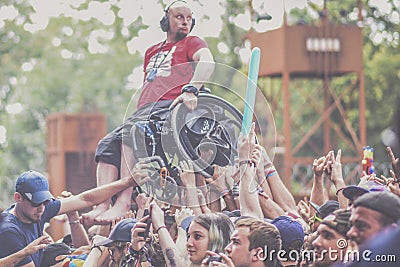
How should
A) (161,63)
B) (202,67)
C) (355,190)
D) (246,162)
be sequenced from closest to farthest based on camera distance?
(355,190) < (246,162) < (202,67) < (161,63)

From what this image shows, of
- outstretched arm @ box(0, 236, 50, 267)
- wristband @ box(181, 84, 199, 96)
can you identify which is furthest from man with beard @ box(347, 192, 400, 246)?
outstretched arm @ box(0, 236, 50, 267)

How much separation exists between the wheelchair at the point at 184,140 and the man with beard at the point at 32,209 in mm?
144

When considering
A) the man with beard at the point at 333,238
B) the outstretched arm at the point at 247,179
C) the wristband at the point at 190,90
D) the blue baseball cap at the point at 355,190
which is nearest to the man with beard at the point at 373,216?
the man with beard at the point at 333,238

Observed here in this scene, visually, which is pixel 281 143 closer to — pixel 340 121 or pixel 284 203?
pixel 340 121

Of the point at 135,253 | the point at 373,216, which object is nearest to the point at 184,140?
the point at 135,253

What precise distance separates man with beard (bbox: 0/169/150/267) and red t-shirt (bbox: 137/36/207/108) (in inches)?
18.3

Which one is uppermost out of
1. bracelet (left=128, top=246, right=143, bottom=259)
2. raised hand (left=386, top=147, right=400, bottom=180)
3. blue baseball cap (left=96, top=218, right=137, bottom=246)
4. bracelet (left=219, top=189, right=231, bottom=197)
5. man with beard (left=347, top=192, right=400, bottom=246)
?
raised hand (left=386, top=147, right=400, bottom=180)

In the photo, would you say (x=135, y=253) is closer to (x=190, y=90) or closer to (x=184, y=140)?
(x=184, y=140)

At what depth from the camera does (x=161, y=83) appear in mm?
5547

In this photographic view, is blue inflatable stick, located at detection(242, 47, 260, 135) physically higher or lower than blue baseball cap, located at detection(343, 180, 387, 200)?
higher

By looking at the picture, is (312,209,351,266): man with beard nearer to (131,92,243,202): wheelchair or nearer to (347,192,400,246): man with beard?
(347,192,400,246): man with beard

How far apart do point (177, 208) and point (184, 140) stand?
38 cm

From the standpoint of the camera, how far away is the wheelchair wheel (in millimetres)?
5355

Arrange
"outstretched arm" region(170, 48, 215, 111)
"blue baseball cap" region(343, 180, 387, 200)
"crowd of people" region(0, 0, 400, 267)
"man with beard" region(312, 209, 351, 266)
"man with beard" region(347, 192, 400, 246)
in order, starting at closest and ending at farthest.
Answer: "man with beard" region(347, 192, 400, 246), "man with beard" region(312, 209, 351, 266), "blue baseball cap" region(343, 180, 387, 200), "crowd of people" region(0, 0, 400, 267), "outstretched arm" region(170, 48, 215, 111)
